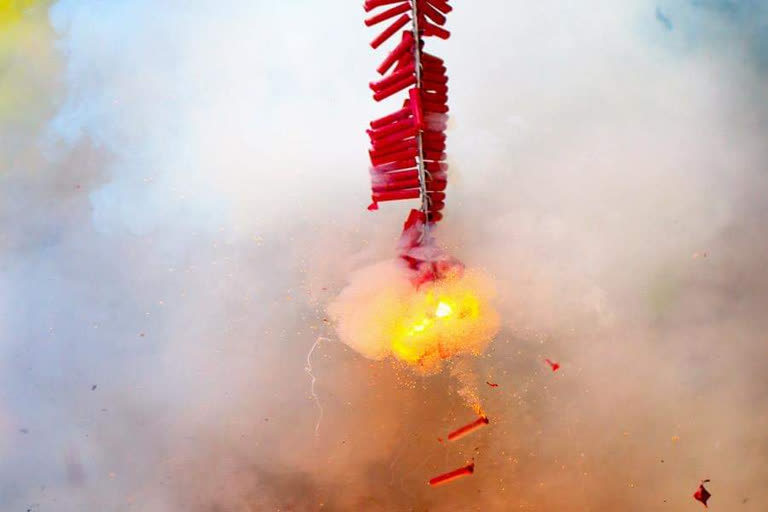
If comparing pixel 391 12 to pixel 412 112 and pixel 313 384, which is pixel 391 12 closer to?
pixel 412 112

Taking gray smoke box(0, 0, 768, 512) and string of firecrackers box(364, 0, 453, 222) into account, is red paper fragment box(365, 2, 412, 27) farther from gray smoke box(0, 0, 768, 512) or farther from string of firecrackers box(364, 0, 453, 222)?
gray smoke box(0, 0, 768, 512)

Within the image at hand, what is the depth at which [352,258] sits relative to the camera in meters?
5.49

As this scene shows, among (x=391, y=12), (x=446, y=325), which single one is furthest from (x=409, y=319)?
(x=391, y=12)

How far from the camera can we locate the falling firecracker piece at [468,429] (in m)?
5.30

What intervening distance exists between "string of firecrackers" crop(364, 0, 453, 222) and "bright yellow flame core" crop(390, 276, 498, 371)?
135 centimetres

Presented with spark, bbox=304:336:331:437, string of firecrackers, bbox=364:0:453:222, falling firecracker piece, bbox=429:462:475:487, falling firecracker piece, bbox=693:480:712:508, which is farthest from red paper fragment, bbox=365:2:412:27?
falling firecracker piece, bbox=693:480:712:508

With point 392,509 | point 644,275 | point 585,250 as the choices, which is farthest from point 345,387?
point 644,275

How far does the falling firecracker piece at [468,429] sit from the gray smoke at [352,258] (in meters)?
0.06

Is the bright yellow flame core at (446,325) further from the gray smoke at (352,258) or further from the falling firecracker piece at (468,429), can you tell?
the falling firecracker piece at (468,429)

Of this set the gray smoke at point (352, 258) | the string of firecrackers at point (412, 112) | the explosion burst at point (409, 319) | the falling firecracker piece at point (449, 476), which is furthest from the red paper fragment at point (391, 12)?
the falling firecracker piece at point (449, 476)

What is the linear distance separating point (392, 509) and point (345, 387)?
101 centimetres

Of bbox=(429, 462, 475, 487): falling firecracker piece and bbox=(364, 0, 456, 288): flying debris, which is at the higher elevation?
bbox=(364, 0, 456, 288): flying debris

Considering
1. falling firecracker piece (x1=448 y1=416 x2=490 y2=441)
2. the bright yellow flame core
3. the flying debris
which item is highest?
the flying debris

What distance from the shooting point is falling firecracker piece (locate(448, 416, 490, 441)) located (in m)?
5.30
